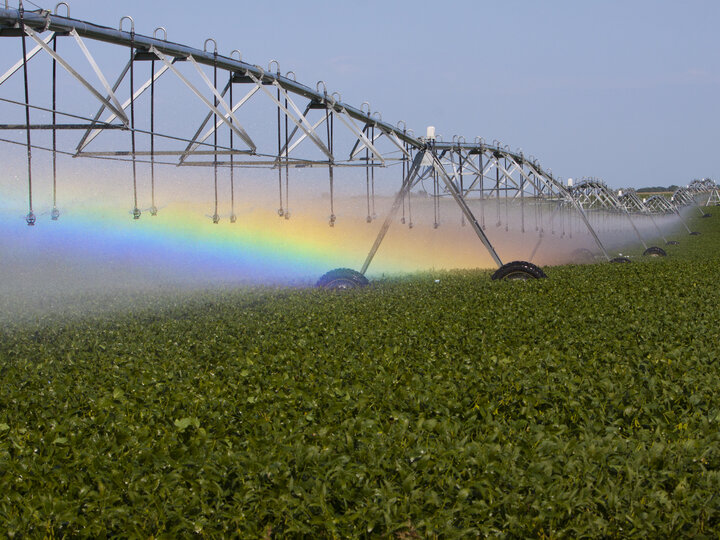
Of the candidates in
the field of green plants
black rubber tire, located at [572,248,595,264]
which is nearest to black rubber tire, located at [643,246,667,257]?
black rubber tire, located at [572,248,595,264]

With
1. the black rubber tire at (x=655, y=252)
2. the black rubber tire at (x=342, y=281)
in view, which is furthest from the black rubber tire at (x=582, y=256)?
the black rubber tire at (x=342, y=281)

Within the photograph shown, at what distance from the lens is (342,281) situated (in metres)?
17.4

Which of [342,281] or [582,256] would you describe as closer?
[342,281]

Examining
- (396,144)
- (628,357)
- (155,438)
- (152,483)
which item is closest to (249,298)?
(396,144)

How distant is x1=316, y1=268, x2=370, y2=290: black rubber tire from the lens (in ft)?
56.1

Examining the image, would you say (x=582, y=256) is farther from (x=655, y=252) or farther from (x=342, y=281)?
(x=342, y=281)

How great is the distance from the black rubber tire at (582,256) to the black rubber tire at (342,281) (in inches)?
865

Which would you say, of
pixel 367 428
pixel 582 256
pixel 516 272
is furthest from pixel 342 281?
pixel 582 256

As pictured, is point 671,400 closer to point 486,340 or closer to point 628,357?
point 628,357

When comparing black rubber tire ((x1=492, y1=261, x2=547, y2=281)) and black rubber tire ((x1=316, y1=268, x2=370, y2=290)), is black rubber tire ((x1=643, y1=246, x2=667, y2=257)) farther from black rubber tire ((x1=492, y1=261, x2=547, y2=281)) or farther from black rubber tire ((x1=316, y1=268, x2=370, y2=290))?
black rubber tire ((x1=316, y1=268, x2=370, y2=290))

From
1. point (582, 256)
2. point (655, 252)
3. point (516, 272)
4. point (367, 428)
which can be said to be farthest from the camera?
point (582, 256)

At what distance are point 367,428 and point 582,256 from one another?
36313mm

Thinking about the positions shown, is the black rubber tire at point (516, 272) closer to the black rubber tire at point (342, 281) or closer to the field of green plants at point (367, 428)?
the black rubber tire at point (342, 281)

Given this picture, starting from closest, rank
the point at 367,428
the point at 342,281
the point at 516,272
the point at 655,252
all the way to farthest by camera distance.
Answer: the point at 367,428 → the point at 342,281 → the point at 516,272 → the point at 655,252
